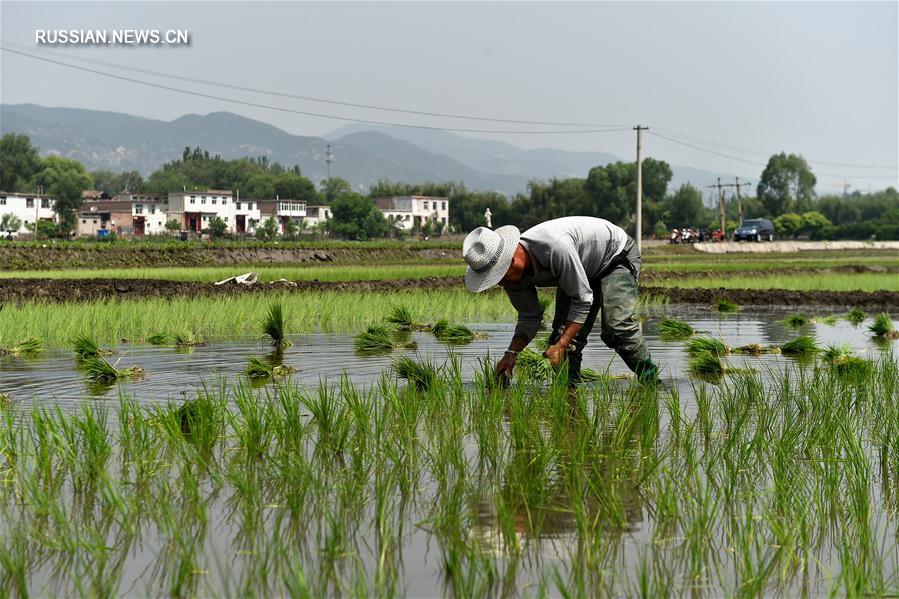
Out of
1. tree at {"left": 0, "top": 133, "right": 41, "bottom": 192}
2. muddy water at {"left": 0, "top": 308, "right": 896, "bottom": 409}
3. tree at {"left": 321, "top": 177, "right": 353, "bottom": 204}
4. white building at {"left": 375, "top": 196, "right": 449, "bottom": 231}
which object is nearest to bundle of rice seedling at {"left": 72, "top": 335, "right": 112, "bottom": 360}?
muddy water at {"left": 0, "top": 308, "right": 896, "bottom": 409}

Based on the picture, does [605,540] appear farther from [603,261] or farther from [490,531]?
[603,261]

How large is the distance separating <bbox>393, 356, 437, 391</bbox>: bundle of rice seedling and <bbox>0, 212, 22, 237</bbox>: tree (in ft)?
246

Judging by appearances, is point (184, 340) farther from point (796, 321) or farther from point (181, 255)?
point (181, 255)

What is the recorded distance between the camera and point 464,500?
3893mm

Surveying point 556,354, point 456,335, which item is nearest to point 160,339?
point 456,335

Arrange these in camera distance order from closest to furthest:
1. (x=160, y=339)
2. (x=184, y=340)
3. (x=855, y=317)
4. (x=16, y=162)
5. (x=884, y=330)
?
(x=184, y=340), (x=160, y=339), (x=884, y=330), (x=855, y=317), (x=16, y=162)

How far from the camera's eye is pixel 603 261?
6379 millimetres

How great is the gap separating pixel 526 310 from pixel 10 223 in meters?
78.9

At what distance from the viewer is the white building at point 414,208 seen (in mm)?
118188

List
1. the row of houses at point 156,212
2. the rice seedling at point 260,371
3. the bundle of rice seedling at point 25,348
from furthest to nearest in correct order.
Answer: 1. the row of houses at point 156,212
2. the bundle of rice seedling at point 25,348
3. the rice seedling at point 260,371

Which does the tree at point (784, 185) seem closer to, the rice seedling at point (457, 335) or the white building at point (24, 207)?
the white building at point (24, 207)

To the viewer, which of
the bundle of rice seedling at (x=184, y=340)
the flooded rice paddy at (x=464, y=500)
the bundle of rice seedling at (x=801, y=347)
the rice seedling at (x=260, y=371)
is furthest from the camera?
the bundle of rice seedling at (x=184, y=340)

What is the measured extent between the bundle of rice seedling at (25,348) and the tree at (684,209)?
84.8m

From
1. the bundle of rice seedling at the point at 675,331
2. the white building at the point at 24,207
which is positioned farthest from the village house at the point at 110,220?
the bundle of rice seedling at the point at 675,331
